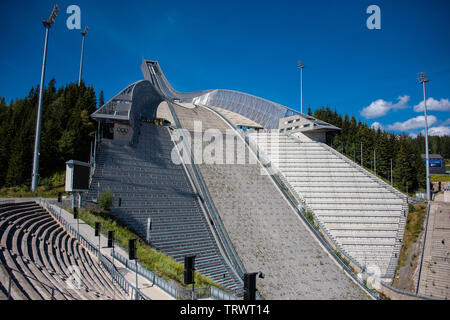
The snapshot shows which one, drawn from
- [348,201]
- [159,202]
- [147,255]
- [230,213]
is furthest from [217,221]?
[348,201]

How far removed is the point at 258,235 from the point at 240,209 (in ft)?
7.69

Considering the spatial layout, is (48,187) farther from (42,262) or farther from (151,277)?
(151,277)

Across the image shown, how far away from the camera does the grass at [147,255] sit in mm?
10454

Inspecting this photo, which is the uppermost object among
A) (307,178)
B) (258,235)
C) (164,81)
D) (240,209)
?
(164,81)

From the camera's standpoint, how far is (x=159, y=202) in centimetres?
1698

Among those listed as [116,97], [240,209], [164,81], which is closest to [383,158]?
[240,209]

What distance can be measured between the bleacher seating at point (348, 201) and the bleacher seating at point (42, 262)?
13671 millimetres

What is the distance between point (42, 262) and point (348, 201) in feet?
58.3

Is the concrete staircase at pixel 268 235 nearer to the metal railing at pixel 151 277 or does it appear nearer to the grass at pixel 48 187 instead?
the metal railing at pixel 151 277

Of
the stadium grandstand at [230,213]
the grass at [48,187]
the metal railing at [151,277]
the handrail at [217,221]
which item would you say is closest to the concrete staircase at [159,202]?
the stadium grandstand at [230,213]

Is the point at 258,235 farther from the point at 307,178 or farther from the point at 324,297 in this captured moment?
the point at 307,178

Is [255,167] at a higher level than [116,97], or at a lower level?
lower
